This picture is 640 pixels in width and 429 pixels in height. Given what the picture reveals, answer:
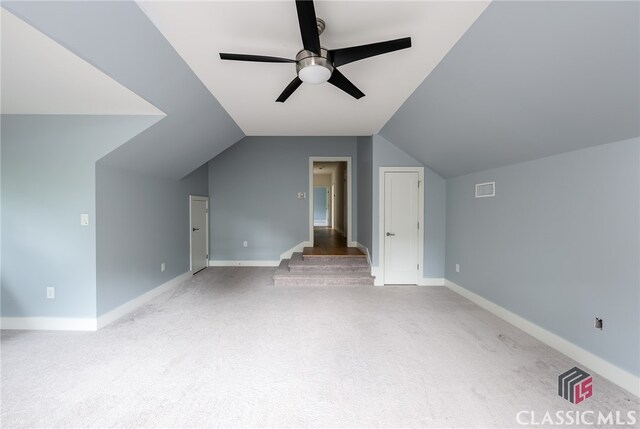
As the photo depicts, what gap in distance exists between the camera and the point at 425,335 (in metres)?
2.74

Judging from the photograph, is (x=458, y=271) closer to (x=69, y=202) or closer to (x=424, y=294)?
(x=424, y=294)

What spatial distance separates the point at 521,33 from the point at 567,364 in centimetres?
260

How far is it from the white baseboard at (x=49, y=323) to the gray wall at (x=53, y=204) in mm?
64

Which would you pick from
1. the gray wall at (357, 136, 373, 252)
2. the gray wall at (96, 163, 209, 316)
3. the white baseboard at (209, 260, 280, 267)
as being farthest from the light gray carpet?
the white baseboard at (209, 260, 280, 267)

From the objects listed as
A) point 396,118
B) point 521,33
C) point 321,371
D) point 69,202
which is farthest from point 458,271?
point 69,202

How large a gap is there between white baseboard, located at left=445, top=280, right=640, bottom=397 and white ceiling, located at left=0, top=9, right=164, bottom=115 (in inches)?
176

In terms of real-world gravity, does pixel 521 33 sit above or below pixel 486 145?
above

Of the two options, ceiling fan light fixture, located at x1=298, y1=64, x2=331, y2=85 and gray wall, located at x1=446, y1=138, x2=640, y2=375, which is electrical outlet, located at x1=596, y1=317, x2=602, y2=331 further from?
ceiling fan light fixture, located at x1=298, y1=64, x2=331, y2=85

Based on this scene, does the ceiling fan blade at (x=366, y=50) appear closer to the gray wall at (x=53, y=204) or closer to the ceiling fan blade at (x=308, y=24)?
the ceiling fan blade at (x=308, y=24)

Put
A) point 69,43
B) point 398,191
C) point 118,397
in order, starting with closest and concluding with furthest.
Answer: point 69,43 < point 118,397 < point 398,191

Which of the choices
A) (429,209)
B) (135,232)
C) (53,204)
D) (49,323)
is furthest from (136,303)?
(429,209)

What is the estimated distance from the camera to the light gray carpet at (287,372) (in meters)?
1.70

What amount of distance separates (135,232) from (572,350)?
4.95 metres

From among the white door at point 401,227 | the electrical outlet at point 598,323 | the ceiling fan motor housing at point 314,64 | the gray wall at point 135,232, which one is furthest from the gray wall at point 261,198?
the electrical outlet at point 598,323
